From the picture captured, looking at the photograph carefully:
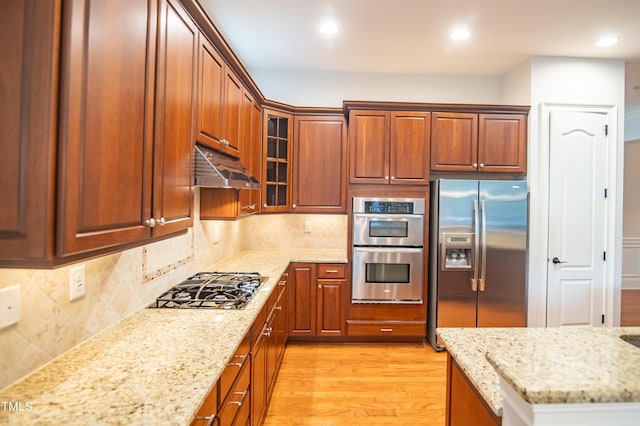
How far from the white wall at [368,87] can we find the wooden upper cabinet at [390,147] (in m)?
0.60

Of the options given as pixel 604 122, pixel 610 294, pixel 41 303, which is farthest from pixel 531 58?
pixel 41 303

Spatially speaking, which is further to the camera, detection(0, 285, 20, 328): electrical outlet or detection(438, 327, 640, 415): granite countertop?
detection(0, 285, 20, 328): electrical outlet

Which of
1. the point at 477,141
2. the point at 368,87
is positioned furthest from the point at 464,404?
the point at 368,87

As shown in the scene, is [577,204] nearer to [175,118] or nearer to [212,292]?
[212,292]

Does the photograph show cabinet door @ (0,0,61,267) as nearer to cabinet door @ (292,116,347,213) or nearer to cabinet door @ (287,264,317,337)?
cabinet door @ (287,264,317,337)

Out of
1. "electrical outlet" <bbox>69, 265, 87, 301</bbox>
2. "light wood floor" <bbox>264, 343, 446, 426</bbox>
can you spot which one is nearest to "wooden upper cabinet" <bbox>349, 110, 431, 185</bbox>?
"light wood floor" <bbox>264, 343, 446, 426</bbox>

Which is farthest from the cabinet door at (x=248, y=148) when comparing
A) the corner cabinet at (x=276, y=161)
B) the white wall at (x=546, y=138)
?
the white wall at (x=546, y=138)

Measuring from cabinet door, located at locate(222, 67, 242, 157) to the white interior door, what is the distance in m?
3.05

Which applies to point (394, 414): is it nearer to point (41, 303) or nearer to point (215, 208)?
point (215, 208)

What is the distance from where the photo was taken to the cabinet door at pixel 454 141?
3338 mm

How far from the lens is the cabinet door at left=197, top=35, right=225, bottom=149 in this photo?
173 cm

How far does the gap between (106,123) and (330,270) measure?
2630mm

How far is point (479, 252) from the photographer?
316 centimetres

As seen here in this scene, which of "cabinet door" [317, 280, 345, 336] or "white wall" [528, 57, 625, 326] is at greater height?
"white wall" [528, 57, 625, 326]
